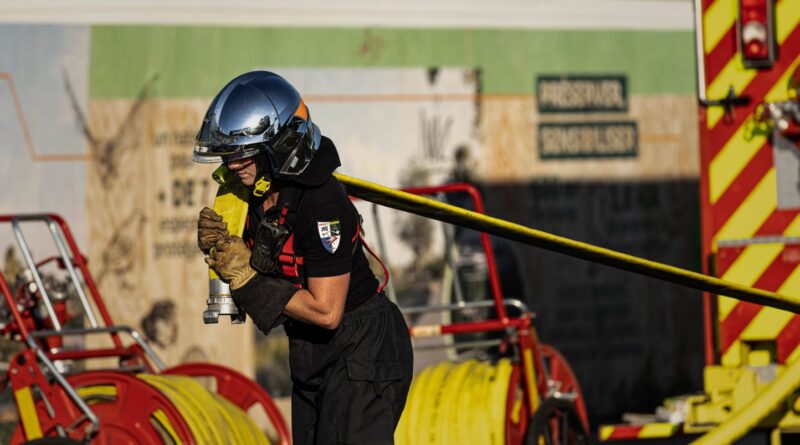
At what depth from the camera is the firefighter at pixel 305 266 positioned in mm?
4367

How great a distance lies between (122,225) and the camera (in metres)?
8.72

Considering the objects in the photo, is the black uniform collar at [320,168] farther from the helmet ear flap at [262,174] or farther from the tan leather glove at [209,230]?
the tan leather glove at [209,230]

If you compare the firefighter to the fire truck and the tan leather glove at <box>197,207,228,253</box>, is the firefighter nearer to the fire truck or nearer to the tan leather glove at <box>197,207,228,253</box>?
the tan leather glove at <box>197,207,228,253</box>

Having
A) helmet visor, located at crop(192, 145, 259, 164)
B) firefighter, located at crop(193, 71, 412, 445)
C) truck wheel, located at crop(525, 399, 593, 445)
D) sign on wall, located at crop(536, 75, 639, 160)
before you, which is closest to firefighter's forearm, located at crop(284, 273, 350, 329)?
Answer: firefighter, located at crop(193, 71, 412, 445)

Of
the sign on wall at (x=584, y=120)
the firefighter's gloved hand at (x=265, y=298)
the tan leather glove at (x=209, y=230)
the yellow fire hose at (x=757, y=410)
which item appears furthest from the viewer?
the sign on wall at (x=584, y=120)

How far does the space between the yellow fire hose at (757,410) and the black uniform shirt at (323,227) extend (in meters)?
1.77

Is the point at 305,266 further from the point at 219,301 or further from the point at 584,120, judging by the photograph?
the point at 584,120

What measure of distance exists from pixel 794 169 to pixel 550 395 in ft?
6.17

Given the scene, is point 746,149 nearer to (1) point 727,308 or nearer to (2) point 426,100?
(1) point 727,308

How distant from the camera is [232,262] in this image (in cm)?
438

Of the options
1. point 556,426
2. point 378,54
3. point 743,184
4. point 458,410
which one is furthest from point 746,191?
point 378,54

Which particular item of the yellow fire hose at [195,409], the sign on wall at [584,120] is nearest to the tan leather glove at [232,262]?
the yellow fire hose at [195,409]

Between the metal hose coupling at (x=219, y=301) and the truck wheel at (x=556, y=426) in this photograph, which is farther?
the truck wheel at (x=556, y=426)

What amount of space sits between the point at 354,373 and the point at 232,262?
1.89 feet
